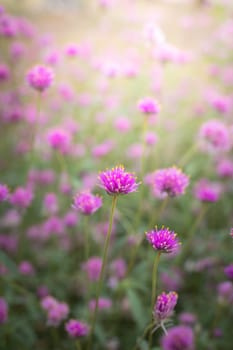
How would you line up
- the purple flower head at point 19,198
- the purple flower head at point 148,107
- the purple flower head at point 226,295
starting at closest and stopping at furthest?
1. the purple flower head at point 226,295
2. the purple flower head at point 148,107
3. the purple flower head at point 19,198

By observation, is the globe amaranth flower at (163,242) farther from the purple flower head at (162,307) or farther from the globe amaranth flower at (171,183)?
the globe amaranth flower at (171,183)

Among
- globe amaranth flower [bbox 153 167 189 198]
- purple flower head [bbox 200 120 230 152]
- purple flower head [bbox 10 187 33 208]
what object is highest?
purple flower head [bbox 200 120 230 152]

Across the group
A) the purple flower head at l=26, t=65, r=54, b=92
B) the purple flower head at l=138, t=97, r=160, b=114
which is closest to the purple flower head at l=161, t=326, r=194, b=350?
the purple flower head at l=138, t=97, r=160, b=114

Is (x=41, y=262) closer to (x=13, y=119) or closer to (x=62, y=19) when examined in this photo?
(x=13, y=119)

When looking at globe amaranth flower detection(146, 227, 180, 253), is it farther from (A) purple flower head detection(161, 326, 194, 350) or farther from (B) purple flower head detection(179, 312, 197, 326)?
(B) purple flower head detection(179, 312, 197, 326)

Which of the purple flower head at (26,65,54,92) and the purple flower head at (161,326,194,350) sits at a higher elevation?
the purple flower head at (26,65,54,92)

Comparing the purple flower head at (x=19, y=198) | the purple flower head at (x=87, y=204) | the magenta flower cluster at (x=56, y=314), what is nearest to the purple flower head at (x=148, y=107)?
the purple flower head at (x=87, y=204)

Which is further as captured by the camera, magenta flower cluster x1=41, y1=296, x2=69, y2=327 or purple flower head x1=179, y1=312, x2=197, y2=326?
purple flower head x1=179, y1=312, x2=197, y2=326

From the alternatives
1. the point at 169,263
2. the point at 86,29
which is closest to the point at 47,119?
the point at 169,263
